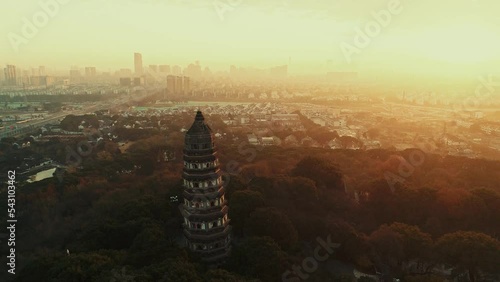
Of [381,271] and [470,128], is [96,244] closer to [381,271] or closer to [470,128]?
[381,271]

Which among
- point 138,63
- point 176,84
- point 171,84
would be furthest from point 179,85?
point 138,63

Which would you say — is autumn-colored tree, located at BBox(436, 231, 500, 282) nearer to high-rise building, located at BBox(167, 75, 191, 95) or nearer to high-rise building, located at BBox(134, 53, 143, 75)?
high-rise building, located at BBox(167, 75, 191, 95)

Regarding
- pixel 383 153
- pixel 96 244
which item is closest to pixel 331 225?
pixel 96 244

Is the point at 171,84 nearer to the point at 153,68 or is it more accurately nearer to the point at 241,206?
the point at 153,68

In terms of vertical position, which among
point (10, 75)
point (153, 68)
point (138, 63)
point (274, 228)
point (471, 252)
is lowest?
point (274, 228)

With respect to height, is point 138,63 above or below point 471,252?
above

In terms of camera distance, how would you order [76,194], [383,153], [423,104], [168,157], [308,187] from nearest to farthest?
1. [308,187]
2. [76,194]
3. [383,153]
4. [168,157]
5. [423,104]

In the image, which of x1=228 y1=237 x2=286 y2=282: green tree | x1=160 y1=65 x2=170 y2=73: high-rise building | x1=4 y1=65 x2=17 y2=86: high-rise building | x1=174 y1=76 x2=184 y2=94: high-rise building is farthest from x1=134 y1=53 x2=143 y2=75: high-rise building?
x1=228 y1=237 x2=286 y2=282: green tree
